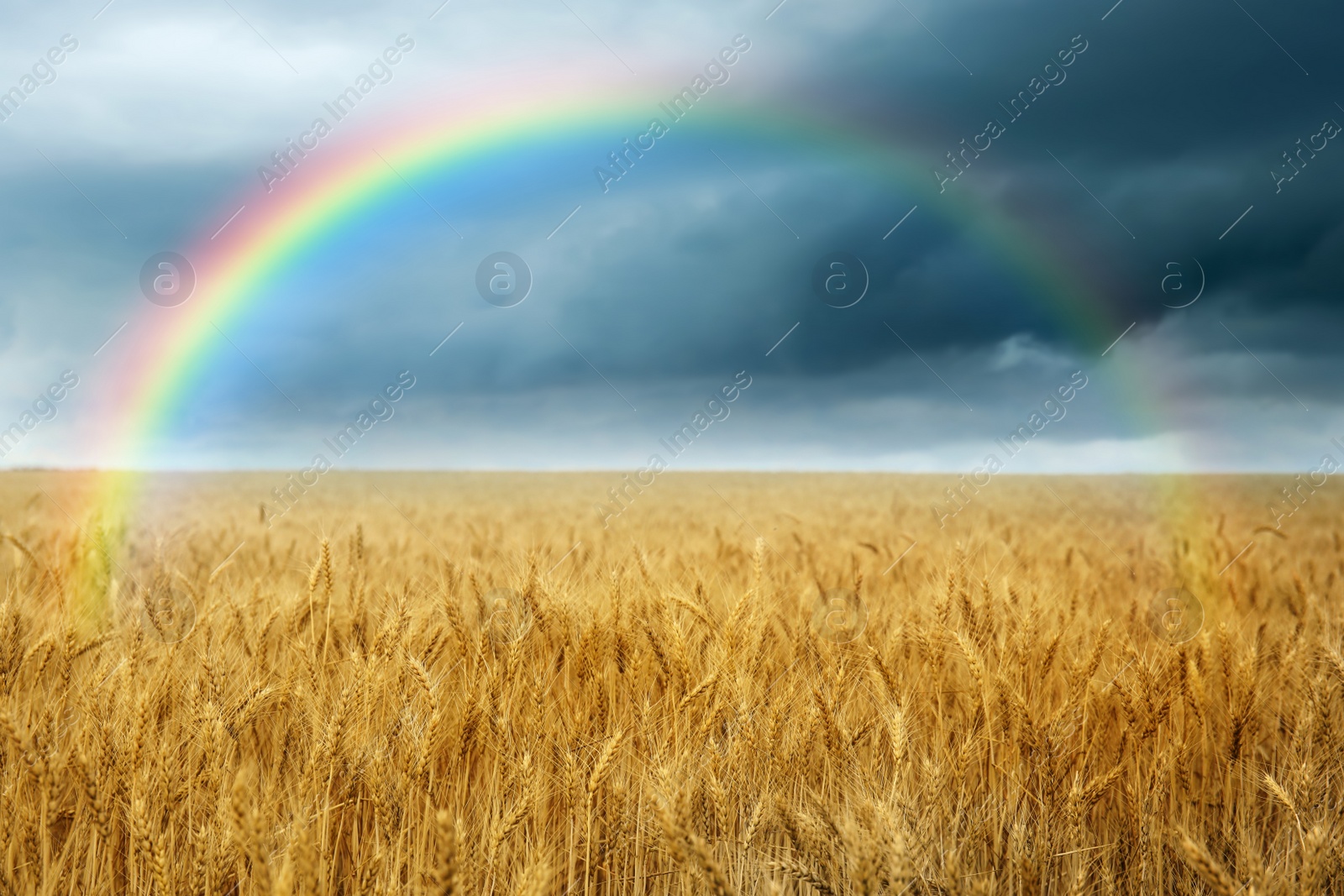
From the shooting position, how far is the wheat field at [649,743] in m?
1.58

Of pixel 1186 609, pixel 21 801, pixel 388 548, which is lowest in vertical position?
pixel 21 801

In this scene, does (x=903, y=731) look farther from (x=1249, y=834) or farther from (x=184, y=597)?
(x=184, y=597)

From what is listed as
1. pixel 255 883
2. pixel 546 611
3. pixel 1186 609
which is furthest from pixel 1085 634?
pixel 255 883

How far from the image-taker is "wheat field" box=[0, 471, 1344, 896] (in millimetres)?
1581

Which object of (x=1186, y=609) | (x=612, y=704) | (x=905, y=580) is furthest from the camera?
(x=905, y=580)

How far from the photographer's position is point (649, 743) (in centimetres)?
231

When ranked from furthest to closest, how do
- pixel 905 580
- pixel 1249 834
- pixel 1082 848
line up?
pixel 905 580
pixel 1249 834
pixel 1082 848

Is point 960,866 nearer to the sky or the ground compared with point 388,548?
nearer to the ground

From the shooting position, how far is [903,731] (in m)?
1.89

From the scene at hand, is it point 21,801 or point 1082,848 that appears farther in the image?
point 21,801

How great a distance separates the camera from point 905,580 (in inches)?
190

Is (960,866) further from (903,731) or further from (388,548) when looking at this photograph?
(388,548)

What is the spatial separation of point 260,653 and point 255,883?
1.46 metres

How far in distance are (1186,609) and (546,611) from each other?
3117 mm
